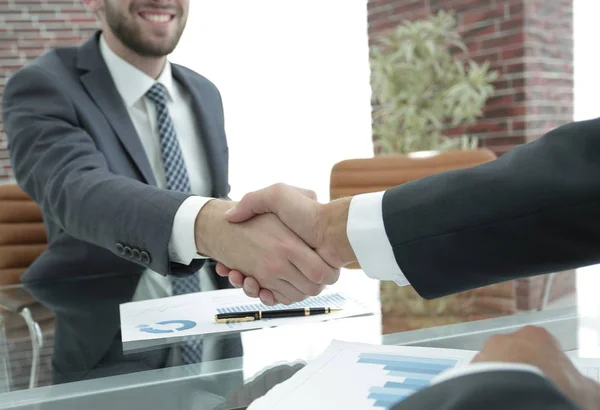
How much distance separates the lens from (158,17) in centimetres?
194

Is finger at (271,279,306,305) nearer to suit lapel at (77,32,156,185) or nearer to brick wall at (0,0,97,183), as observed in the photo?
suit lapel at (77,32,156,185)

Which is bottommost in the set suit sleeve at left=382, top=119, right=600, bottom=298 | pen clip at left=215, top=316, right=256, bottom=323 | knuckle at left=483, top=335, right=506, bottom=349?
pen clip at left=215, top=316, right=256, bottom=323

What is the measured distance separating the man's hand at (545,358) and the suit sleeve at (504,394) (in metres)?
0.05

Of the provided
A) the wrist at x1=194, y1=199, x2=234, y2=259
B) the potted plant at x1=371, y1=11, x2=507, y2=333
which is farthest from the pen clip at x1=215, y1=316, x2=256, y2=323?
the potted plant at x1=371, y1=11, x2=507, y2=333

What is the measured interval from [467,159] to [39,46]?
3798mm

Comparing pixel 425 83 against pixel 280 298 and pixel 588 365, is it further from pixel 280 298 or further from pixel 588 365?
pixel 588 365

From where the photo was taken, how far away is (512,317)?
88 centimetres

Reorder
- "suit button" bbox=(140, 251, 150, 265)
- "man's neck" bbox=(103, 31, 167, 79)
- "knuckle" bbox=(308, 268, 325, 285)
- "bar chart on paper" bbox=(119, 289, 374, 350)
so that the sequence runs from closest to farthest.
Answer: "bar chart on paper" bbox=(119, 289, 374, 350) < "knuckle" bbox=(308, 268, 325, 285) < "suit button" bbox=(140, 251, 150, 265) < "man's neck" bbox=(103, 31, 167, 79)

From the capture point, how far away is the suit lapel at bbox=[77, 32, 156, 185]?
161 cm

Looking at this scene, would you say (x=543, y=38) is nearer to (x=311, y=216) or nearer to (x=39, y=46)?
(x=311, y=216)

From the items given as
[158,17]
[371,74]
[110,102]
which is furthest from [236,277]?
[371,74]

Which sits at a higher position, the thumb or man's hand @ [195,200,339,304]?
the thumb

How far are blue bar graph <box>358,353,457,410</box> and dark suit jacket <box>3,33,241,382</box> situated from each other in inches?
19.7

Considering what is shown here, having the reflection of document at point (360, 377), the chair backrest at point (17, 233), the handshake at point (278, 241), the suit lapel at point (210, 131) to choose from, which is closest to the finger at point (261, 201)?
the handshake at point (278, 241)
